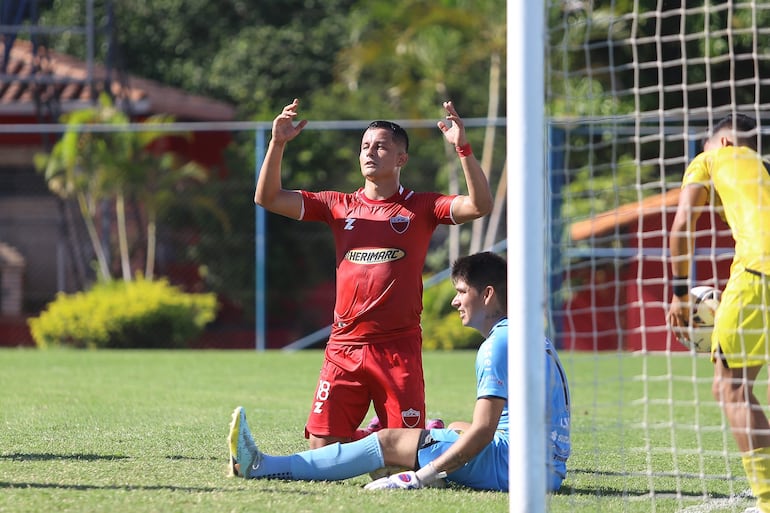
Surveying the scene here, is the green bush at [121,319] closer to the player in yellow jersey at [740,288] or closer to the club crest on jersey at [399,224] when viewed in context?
the club crest on jersey at [399,224]

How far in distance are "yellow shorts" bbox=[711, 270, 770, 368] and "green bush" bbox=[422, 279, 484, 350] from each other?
1105 centimetres

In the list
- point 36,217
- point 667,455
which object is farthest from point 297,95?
point 667,455

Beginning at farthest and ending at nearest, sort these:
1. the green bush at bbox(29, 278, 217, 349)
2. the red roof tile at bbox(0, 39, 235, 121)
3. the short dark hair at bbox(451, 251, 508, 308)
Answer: the red roof tile at bbox(0, 39, 235, 121) → the green bush at bbox(29, 278, 217, 349) → the short dark hair at bbox(451, 251, 508, 308)

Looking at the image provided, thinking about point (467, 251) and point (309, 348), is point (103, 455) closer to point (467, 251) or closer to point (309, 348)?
point (309, 348)

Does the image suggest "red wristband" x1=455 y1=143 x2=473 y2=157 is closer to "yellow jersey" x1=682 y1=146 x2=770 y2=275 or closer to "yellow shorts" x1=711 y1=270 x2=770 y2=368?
"yellow jersey" x1=682 y1=146 x2=770 y2=275

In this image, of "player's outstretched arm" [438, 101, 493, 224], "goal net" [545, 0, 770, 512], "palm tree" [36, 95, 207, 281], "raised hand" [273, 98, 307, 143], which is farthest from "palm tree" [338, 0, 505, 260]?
"raised hand" [273, 98, 307, 143]

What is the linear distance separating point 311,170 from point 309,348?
4.74m

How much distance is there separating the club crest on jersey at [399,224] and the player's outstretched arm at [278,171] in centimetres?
54

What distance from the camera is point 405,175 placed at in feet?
65.6

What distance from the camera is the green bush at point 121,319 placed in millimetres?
16047

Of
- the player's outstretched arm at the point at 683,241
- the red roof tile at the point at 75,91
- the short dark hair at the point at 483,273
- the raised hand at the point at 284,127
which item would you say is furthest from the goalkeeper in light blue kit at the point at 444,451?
the red roof tile at the point at 75,91

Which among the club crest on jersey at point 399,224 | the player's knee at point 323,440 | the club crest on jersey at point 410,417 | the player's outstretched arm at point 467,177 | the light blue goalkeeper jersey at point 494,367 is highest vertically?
the player's outstretched arm at point 467,177

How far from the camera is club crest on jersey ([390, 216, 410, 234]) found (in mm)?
6234

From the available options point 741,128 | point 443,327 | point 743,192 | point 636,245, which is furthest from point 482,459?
point 443,327
